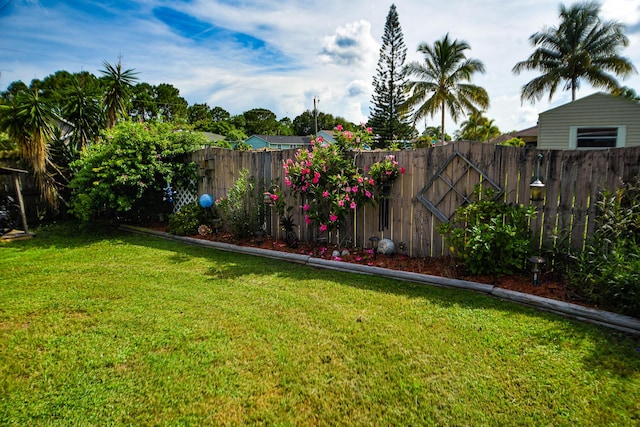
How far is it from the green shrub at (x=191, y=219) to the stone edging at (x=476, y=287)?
698 millimetres

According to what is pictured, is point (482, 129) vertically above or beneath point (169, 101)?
beneath

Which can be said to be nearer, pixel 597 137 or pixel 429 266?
pixel 429 266

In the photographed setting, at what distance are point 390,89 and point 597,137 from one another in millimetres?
14657

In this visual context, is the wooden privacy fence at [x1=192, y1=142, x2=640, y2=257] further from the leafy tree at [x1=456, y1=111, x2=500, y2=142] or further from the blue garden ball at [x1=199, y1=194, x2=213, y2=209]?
the leafy tree at [x1=456, y1=111, x2=500, y2=142]

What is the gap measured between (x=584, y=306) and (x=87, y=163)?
8317 mm

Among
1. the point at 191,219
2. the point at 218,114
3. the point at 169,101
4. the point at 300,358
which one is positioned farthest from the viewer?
the point at 218,114

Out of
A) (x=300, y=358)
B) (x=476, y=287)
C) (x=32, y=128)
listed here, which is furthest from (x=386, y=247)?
(x=32, y=128)

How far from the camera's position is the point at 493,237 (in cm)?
349

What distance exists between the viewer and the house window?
10984 millimetres

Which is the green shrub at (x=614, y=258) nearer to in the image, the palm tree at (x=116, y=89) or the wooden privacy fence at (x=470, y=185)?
the wooden privacy fence at (x=470, y=185)

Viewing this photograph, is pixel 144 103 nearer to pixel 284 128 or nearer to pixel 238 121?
pixel 238 121

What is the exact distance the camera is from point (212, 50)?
784cm

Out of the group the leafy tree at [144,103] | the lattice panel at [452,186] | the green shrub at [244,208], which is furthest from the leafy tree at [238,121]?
the lattice panel at [452,186]

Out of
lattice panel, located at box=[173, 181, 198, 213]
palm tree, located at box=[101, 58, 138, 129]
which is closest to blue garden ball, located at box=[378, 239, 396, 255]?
lattice panel, located at box=[173, 181, 198, 213]
